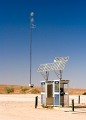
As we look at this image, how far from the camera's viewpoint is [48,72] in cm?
3216

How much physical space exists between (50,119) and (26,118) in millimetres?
1455

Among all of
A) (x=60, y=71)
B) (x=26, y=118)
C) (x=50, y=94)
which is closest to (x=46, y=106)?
(x=50, y=94)

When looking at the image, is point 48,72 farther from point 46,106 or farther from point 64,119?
point 64,119

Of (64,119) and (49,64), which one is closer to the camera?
(64,119)

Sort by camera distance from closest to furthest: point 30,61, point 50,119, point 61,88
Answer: point 50,119 < point 61,88 < point 30,61

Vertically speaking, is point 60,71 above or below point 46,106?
above

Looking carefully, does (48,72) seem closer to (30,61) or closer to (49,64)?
(49,64)

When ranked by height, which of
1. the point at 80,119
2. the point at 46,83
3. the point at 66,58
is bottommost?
the point at 80,119

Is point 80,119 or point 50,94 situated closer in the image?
point 80,119

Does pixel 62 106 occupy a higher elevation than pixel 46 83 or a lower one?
lower

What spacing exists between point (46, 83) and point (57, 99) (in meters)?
2.00

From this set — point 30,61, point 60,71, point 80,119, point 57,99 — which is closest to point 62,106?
point 57,99

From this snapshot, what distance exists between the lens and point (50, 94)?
3206 centimetres

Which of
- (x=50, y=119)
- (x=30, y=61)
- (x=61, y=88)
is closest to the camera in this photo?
(x=50, y=119)
